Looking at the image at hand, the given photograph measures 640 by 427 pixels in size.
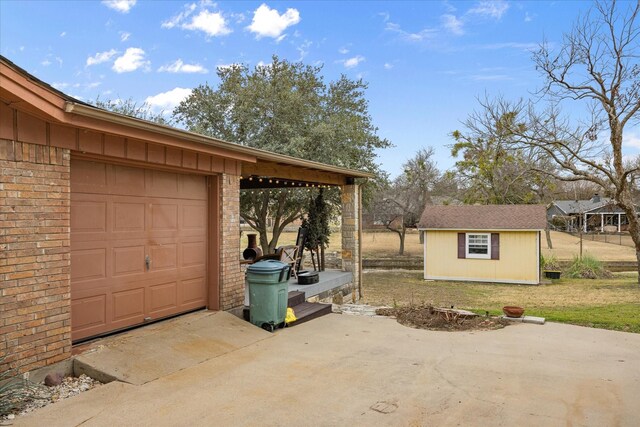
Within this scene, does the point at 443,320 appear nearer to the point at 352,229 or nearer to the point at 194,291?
the point at 194,291

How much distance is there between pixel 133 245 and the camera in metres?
5.45

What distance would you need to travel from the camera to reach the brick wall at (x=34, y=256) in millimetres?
3857

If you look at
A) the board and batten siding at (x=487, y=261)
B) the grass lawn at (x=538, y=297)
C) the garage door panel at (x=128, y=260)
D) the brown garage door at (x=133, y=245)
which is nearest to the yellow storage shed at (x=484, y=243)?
the board and batten siding at (x=487, y=261)

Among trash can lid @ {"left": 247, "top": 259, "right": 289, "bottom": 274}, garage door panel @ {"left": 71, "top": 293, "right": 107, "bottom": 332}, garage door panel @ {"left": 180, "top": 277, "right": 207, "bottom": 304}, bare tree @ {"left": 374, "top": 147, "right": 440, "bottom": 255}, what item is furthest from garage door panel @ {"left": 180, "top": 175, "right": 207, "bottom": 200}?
bare tree @ {"left": 374, "top": 147, "right": 440, "bottom": 255}

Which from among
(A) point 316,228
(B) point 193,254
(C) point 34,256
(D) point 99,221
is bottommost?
(B) point 193,254

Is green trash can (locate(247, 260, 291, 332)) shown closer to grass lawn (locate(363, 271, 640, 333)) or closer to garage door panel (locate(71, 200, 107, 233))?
garage door panel (locate(71, 200, 107, 233))

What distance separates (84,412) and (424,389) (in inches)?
119

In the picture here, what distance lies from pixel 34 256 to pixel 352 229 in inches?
319

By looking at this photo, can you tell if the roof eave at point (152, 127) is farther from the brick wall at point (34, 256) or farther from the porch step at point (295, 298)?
the porch step at point (295, 298)

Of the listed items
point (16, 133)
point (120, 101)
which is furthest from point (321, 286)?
point (120, 101)

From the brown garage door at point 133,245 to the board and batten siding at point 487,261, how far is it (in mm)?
13661

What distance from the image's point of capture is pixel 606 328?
7203 millimetres

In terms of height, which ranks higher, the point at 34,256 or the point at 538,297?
the point at 34,256

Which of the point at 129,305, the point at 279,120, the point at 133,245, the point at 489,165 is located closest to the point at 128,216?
the point at 133,245
